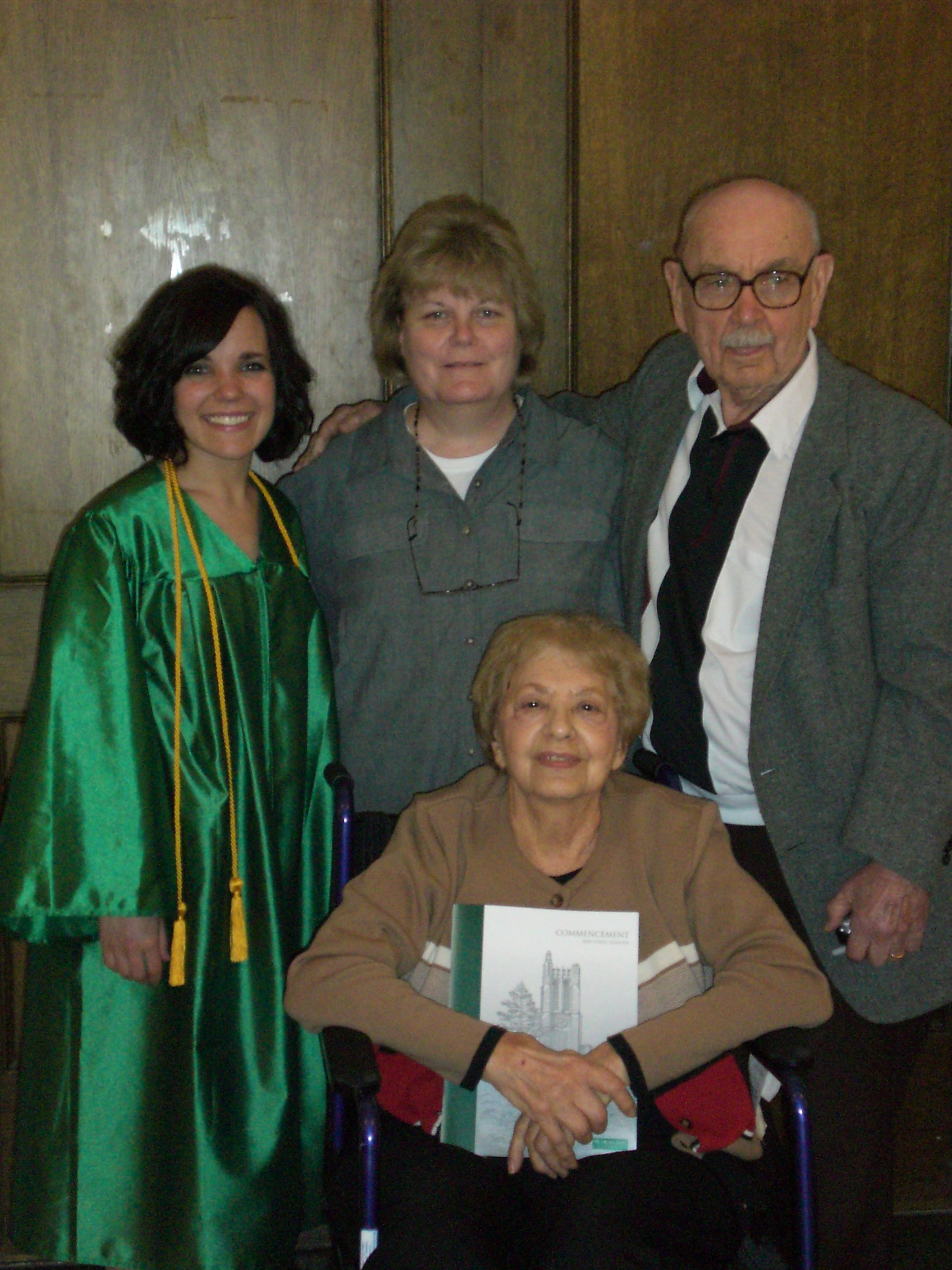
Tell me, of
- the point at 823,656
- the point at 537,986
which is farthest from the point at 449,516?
the point at 537,986

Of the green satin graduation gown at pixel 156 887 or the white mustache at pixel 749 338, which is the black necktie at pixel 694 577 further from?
the green satin graduation gown at pixel 156 887

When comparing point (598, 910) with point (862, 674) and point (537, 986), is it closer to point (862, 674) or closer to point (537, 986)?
point (537, 986)

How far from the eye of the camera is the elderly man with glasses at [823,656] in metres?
1.74

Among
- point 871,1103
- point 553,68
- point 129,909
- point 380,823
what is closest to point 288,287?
point 553,68

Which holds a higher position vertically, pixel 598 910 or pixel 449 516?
pixel 449 516

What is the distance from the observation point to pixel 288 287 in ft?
8.05

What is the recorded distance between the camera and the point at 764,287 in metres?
1.89

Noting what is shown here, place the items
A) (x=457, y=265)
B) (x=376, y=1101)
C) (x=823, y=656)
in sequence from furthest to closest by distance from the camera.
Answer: (x=457, y=265)
(x=823, y=656)
(x=376, y=1101)

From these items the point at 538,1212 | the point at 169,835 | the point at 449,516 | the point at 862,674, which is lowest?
the point at 538,1212

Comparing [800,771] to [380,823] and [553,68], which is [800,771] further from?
[553,68]

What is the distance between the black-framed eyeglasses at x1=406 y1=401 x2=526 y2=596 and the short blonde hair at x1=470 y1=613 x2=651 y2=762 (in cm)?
21

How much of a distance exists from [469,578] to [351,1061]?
0.86 meters

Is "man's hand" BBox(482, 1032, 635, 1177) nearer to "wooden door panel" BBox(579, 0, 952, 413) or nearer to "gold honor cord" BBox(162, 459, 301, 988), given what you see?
"gold honor cord" BBox(162, 459, 301, 988)

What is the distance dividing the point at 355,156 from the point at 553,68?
44 cm
